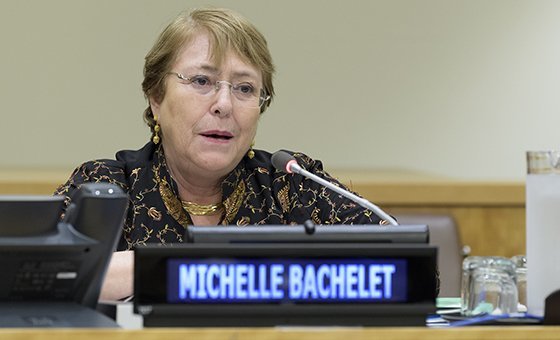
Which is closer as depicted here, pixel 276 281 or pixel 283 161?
pixel 276 281

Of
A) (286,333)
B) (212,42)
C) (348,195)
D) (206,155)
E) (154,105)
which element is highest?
(212,42)

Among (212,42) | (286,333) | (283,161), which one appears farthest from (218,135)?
(286,333)

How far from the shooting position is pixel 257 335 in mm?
1209

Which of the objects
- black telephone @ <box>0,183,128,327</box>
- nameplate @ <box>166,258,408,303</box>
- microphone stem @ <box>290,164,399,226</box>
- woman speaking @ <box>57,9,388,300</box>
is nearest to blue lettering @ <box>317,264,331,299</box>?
nameplate @ <box>166,258,408,303</box>

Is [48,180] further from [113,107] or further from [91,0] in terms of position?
[91,0]

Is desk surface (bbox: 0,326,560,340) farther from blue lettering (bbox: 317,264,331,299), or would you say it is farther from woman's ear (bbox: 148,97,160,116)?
woman's ear (bbox: 148,97,160,116)

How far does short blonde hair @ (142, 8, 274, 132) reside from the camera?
2.53m

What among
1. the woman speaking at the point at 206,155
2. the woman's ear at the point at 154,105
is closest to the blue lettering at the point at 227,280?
the woman speaking at the point at 206,155

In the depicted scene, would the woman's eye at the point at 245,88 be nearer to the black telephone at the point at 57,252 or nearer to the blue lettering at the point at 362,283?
the black telephone at the point at 57,252

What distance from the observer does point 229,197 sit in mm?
2592

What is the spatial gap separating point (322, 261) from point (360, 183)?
2296mm

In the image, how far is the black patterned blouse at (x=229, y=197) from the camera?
8.13 ft

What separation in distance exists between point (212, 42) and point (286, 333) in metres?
1.41

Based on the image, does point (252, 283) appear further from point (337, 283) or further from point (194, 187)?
point (194, 187)
